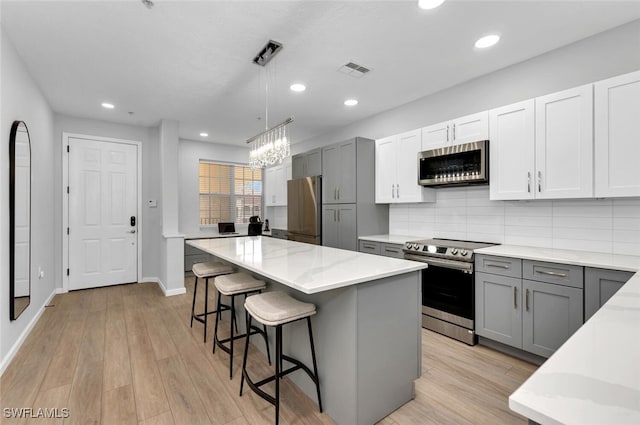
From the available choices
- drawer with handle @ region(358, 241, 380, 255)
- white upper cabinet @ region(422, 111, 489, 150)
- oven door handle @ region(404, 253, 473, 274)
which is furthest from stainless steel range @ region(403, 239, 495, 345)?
white upper cabinet @ region(422, 111, 489, 150)

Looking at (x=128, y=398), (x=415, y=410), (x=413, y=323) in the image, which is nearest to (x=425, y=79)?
(x=413, y=323)

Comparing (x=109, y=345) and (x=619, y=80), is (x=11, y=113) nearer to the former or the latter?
(x=109, y=345)

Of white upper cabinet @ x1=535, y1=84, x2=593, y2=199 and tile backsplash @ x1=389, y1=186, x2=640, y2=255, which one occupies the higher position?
white upper cabinet @ x1=535, y1=84, x2=593, y2=199

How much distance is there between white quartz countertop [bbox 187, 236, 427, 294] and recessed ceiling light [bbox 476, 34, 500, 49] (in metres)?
2.03

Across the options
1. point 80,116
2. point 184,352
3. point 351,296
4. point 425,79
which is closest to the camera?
point 351,296

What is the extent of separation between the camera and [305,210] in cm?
484

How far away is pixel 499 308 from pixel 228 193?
5.67m

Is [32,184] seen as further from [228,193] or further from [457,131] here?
[457,131]

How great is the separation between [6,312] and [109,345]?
2.70 ft

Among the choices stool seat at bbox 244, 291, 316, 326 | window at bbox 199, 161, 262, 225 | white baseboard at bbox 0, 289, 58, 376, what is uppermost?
window at bbox 199, 161, 262, 225

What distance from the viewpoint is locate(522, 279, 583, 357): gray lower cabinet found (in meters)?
2.17

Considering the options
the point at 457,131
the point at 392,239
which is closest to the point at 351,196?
the point at 392,239

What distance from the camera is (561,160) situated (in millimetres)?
2461

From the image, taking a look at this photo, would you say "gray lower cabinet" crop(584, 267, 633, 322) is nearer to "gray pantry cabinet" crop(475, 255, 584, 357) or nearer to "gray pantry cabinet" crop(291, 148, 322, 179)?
"gray pantry cabinet" crop(475, 255, 584, 357)
